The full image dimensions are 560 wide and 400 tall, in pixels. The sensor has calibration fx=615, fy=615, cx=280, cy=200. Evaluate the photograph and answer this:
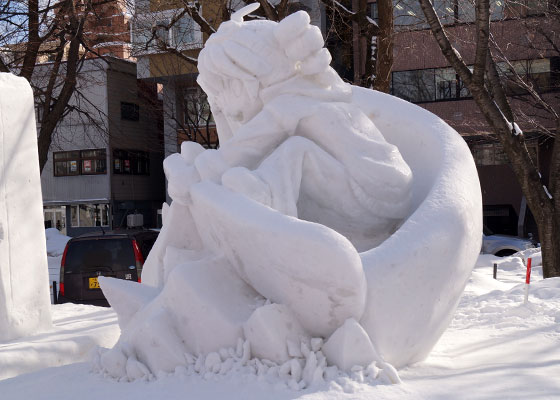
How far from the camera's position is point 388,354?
330cm

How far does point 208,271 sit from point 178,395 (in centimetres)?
75

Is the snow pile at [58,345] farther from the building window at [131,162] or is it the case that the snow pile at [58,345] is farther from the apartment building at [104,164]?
the building window at [131,162]

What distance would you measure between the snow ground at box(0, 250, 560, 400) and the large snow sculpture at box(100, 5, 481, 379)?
16 centimetres

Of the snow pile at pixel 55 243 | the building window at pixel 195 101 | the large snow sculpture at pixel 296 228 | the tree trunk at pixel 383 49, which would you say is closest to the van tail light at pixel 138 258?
the tree trunk at pixel 383 49

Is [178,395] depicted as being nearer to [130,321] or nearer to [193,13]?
[130,321]

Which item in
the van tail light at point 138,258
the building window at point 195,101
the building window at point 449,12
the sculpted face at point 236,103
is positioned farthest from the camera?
the building window at point 195,101

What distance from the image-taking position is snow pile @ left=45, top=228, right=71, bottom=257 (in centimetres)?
1938

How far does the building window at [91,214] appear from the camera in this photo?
26.1m

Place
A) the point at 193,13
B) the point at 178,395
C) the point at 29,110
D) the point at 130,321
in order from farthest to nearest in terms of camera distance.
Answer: the point at 193,13
the point at 29,110
the point at 130,321
the point at 178,395

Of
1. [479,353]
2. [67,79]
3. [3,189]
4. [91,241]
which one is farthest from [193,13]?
[479,353]

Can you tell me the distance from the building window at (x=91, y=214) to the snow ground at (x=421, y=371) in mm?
20781

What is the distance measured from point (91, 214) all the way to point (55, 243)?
18.9 ft

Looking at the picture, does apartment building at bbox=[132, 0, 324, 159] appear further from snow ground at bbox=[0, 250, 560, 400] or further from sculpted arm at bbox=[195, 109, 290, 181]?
sculpted arm at bbox=[195, 109, 290, 181]

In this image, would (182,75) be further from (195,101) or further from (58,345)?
(58,345)
